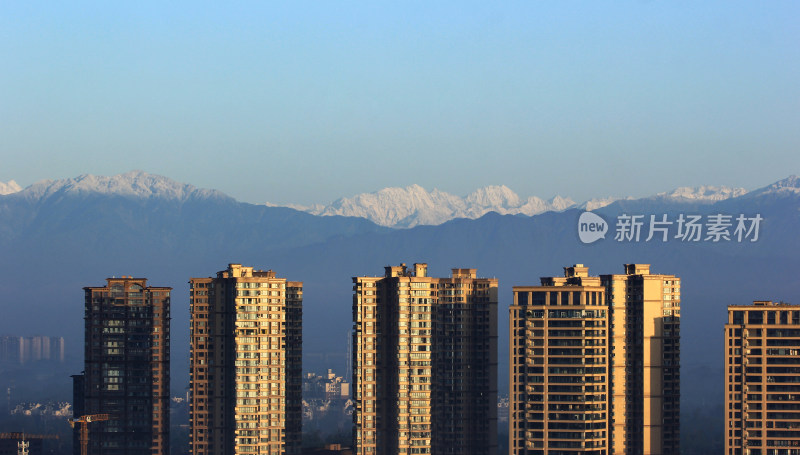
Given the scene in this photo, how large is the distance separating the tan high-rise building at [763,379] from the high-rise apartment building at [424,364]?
28.0 m

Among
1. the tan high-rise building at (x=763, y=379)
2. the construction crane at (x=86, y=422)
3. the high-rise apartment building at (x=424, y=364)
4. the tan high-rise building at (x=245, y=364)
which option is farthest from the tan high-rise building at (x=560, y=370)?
the construction crane at (x=86, y=422)

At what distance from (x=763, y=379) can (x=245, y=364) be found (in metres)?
43.3

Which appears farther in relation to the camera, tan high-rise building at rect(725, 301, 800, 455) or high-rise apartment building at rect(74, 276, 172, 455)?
high-rise apartment building at rect(74, 276, 172, 455)

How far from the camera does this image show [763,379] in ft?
365

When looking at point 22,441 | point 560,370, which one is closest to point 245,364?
point 560,370

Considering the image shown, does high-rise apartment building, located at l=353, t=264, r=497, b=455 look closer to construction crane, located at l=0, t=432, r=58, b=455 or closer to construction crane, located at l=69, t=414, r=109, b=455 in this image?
construction crane, located at l=69, t=414, r=109, b=455

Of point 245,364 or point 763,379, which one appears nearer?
point 763,379

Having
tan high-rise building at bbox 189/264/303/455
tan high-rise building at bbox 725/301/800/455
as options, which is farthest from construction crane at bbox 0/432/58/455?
tan high-rise building at bbox 725/301/800/455

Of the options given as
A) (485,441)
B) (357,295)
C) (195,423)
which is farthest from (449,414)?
(195,423)

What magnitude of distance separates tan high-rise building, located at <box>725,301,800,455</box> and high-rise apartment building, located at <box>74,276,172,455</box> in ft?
190

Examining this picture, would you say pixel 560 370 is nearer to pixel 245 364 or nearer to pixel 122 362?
pixel 245 364

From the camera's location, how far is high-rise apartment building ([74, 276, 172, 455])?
14588 cm

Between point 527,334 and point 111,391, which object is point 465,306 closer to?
point 527,334

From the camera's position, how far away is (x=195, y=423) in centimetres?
13775
